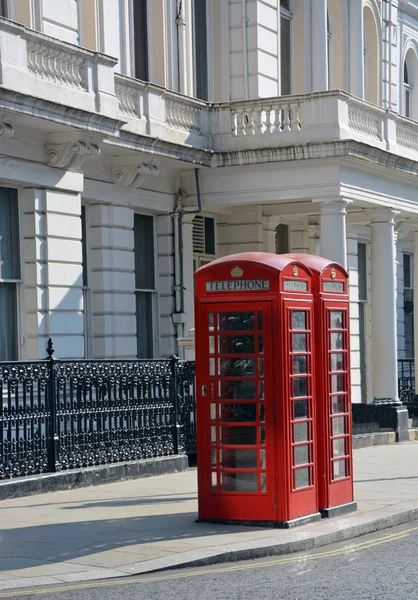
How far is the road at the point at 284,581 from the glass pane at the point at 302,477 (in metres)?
1.03

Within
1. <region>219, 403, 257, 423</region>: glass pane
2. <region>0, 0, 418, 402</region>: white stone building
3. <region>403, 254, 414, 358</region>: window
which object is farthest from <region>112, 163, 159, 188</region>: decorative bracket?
<region>403, 254, 414, 358</region>: window

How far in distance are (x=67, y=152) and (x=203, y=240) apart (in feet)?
20.8

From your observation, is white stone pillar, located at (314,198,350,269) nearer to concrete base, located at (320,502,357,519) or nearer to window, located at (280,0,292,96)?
window, located at (280,0,292,96)

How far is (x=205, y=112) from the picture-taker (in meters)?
21.7

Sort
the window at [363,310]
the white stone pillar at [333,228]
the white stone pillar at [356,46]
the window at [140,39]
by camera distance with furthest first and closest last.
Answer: the window at [363,310]
the white stone pillar at [356,46]
the white stone pillar at [333,228]
the window at [140,39]

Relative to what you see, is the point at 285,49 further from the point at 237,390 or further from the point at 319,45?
the point at 237,390

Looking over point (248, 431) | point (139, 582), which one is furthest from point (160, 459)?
Result: point (139, 582)

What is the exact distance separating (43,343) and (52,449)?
3486 mm

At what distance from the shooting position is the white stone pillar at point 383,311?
23.2 meters

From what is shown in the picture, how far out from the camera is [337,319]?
12359mm

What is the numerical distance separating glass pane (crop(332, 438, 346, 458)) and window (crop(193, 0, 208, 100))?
38.2 ft

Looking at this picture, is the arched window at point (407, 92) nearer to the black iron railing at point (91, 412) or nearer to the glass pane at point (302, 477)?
the black iron railing at point (91, 412)

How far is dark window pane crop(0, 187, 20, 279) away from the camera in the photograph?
17.3m

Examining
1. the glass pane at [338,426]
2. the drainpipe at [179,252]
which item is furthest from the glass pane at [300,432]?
the drainpipe at [179,252]
